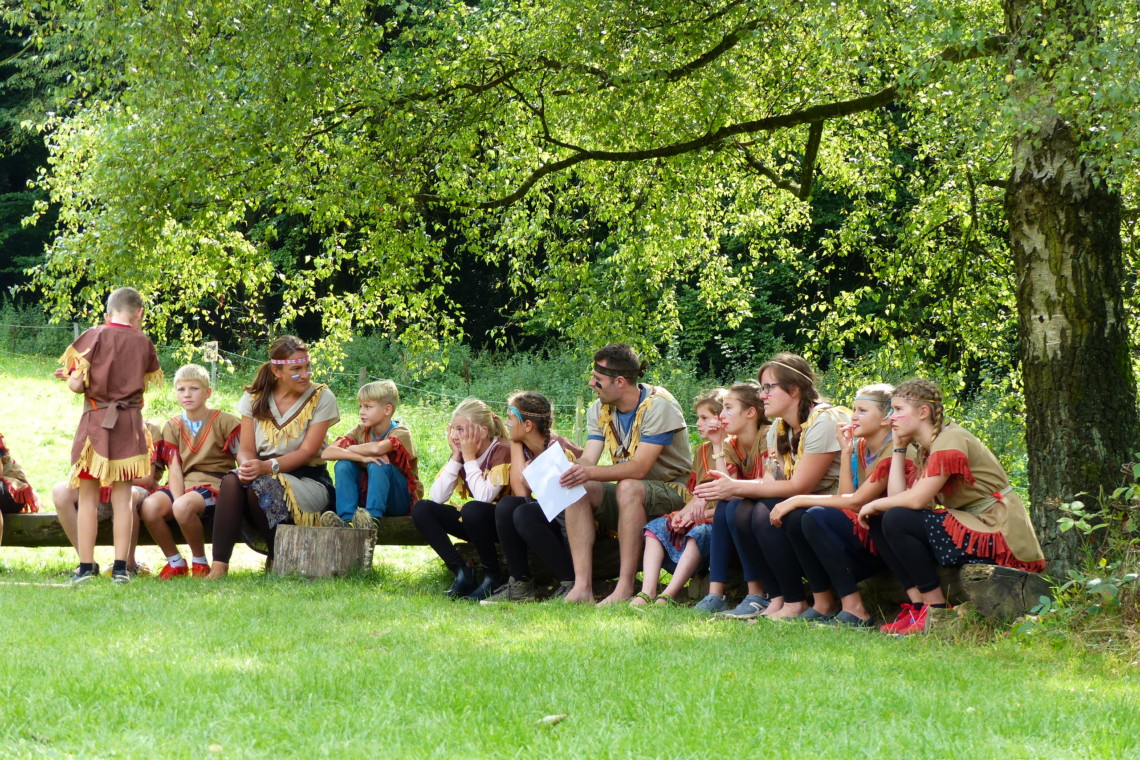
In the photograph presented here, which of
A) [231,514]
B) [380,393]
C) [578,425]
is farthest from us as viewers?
[578,425]

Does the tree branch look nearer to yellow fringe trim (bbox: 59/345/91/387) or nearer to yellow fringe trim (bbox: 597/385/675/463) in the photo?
yellow fringe trim (bbox: 597/385/675/463)

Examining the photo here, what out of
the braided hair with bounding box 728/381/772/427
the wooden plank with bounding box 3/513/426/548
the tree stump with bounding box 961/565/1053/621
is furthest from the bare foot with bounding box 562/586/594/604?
the wooden plank with bounding box 3/513/426/548

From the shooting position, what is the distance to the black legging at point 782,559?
247 inches

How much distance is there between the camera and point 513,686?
430cm

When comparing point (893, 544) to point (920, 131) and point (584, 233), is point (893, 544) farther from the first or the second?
point (584, 233)

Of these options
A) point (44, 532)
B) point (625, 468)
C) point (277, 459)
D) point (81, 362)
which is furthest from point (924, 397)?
point (44, 532)

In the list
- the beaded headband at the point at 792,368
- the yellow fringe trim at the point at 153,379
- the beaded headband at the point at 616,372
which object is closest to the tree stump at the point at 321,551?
the yellow fringe trim at the point at 153,379

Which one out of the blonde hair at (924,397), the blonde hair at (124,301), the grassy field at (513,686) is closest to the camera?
the grassy field at (513,686)

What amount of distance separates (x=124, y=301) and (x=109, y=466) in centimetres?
101

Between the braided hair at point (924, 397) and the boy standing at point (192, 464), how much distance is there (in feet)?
A: 14.8

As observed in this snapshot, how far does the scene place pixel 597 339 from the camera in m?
12.3

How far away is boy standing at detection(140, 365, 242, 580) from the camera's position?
8.12 m

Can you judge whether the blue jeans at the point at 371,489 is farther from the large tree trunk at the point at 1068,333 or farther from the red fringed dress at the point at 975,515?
the large tree trunk at the point at 1068,333

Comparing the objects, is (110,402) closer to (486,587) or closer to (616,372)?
(486,587)
